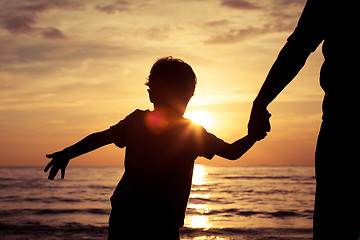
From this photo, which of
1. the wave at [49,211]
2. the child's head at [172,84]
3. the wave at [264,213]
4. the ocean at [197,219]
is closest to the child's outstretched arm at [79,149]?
the child's head at [172,84]

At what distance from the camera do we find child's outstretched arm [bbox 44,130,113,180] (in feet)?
9.77

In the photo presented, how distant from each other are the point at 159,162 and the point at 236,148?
50cm

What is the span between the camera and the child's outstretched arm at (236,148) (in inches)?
109

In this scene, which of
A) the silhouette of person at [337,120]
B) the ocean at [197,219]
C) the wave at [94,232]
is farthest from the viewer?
the ocean at [197,219]

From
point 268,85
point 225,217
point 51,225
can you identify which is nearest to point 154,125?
point 268,85

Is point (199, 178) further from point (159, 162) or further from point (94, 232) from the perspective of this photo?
point (159, 162)

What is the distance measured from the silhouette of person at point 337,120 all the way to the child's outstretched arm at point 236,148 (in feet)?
2.59

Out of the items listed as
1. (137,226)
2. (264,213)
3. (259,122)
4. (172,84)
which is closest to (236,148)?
(259,122)

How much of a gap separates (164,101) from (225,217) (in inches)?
483

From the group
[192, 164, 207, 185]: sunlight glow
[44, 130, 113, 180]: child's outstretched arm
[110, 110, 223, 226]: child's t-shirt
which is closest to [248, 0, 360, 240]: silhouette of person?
[110, 110, 223, 226]: child's t-shirt

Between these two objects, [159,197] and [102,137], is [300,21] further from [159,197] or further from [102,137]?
[102,137]

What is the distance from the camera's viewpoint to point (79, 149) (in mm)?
2977

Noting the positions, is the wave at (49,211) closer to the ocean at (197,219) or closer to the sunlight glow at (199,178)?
the ocean at (197,219)

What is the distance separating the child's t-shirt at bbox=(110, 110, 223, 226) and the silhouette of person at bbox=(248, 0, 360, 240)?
997 millimetres
